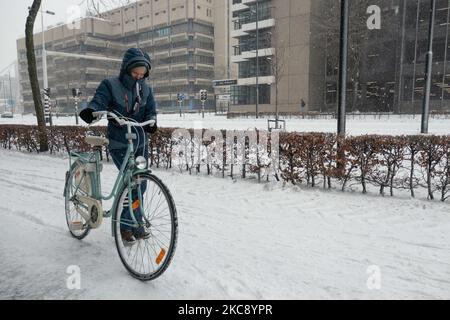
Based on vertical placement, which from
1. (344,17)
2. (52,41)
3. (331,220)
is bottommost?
(331,220)

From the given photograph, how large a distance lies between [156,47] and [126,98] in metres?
89.6

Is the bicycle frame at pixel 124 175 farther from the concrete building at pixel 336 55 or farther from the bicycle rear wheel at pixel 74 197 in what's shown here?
the concrete building at pixel 336 55

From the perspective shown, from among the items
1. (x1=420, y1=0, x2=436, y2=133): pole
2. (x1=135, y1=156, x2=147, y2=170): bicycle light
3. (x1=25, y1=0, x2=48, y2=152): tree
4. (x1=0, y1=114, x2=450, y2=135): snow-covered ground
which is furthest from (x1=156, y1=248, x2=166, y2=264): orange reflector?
(x1=420, y1=0, x2=436, y2=133): pole

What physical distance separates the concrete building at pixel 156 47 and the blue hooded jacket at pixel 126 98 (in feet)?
260

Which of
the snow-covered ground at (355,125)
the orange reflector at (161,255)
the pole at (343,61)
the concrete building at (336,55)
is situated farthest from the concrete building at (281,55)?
the orange reflector at (161,255)

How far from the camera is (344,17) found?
271 inches

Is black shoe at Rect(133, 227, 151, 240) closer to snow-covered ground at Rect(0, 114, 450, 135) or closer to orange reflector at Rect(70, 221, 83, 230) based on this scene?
orange reflector at Rect(70, 221, 83, 230)

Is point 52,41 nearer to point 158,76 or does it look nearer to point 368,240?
point 158,76

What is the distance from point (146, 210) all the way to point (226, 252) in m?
1.08

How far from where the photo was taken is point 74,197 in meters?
4.16

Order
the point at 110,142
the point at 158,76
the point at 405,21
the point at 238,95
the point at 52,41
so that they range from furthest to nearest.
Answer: the point at 52,41 < the point at 158,76 < the point at 238,95 < the point at 405,21 < the point at 110,142

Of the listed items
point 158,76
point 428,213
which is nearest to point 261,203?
A: point 428,213

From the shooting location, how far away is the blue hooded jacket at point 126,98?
137 inches

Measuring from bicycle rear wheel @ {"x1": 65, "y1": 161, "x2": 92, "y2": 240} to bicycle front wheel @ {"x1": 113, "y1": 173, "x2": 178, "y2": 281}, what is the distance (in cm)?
81
